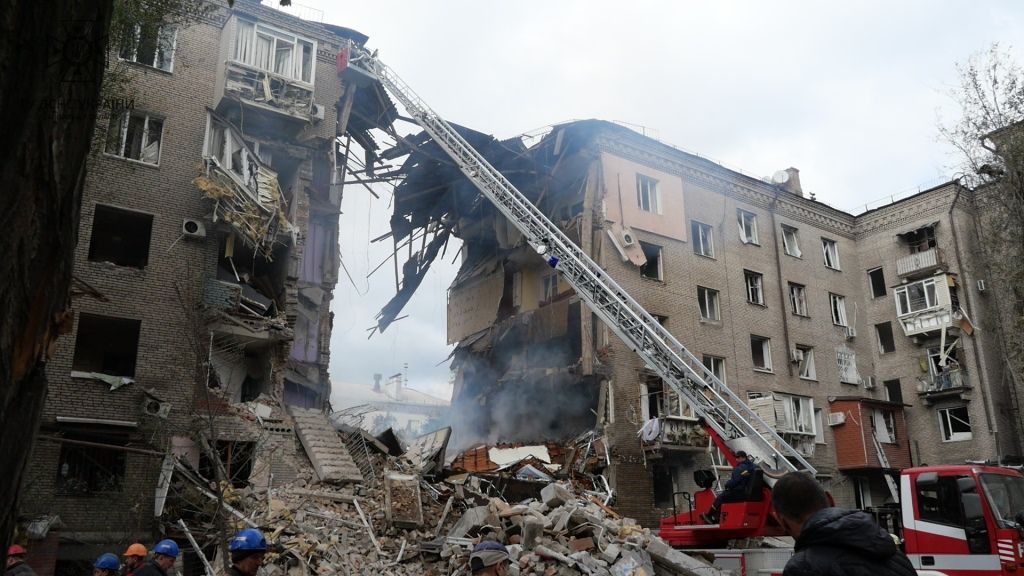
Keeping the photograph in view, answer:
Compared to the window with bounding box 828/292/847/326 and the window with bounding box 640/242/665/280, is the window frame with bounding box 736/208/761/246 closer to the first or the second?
the window with bounding box 640/242/665/280

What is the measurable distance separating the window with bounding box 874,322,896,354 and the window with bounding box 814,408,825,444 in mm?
6628

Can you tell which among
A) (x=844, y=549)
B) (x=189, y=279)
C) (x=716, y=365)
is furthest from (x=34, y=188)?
(x=716, y=365)

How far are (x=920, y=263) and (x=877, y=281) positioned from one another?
89.5 inches

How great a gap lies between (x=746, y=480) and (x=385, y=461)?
10424 millimetres

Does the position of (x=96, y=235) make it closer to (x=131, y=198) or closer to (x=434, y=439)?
(x=131, y=198)

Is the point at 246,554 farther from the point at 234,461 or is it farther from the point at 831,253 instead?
the point at 831,253

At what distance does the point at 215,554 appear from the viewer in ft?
50.3

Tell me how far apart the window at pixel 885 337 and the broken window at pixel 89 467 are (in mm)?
31762

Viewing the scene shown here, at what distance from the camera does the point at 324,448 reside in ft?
62.4

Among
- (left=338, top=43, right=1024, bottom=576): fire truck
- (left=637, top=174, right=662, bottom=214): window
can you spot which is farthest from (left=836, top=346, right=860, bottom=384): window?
A: (left=338, top=43, right=1024, bottom=576): fire truck

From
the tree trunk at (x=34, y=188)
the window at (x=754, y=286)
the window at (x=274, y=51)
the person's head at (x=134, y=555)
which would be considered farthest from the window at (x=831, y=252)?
the tree trunk at (x=34, y=188)

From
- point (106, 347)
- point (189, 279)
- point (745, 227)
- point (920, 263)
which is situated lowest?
point (106, 347)

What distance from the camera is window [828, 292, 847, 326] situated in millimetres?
34562

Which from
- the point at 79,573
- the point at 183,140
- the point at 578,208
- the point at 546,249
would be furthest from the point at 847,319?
the point at 79,573
